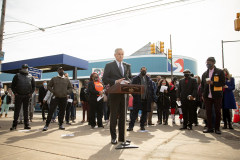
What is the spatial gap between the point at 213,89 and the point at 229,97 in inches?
56.8

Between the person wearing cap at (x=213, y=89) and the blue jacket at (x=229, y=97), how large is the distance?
1.15 m

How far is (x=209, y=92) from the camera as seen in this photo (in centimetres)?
542

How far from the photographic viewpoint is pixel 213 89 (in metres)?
5.32

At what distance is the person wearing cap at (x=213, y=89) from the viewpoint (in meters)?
5.25

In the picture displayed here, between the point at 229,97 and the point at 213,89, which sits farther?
the point at 229,97

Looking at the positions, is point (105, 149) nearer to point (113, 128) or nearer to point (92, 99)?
point (113, 128)

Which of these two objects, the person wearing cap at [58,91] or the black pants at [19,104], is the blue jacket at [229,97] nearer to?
the person wearing cap at [58,91]

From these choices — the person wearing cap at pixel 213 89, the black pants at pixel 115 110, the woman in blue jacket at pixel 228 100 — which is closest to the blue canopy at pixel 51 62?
the person wearing cap at pixel 213 89

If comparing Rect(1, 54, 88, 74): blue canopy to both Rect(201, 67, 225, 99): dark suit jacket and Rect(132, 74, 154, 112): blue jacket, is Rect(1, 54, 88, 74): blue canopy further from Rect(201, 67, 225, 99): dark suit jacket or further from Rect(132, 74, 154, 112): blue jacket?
Rect(201, 67, 225, 99): dark suit jacket

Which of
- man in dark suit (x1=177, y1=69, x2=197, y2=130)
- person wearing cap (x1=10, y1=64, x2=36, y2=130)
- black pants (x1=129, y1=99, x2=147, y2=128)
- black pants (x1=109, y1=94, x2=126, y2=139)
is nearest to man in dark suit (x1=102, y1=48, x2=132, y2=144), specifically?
black pants (x1=109, y1=94, x2=126, y2=139)

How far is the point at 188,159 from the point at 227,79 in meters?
4.77

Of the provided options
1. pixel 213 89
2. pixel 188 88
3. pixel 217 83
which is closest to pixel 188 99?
pixel 188 88

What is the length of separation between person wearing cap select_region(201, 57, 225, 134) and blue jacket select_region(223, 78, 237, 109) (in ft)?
3.76

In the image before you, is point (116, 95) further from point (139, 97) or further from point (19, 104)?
point (19, 104)
